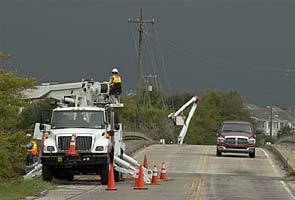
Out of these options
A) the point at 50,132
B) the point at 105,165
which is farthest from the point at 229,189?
the point at 50,132

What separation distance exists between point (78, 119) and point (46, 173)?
7.04 ft

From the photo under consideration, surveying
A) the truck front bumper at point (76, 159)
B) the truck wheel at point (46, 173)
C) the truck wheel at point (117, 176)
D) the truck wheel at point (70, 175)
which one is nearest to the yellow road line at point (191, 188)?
the truck wheel at point (117, 176)

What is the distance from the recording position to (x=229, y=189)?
2386 cm

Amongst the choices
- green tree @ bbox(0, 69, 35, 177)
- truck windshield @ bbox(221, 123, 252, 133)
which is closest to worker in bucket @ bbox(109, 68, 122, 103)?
green tree @ bbox(0, 69, 35, 177)

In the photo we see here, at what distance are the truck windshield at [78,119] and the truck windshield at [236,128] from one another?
61.3 feet

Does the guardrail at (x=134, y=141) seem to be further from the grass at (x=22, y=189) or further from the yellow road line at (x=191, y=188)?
the grass at (x=22, y=189)

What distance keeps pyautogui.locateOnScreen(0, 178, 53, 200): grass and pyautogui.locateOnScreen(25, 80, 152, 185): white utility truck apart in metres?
1.11

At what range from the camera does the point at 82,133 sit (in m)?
24.6

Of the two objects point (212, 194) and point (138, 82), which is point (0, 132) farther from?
point (138, 82)

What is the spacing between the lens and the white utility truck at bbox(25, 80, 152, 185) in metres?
24.4

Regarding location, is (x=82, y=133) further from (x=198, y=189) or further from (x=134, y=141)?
(x=134, y=141)

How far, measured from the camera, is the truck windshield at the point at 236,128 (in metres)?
43.1

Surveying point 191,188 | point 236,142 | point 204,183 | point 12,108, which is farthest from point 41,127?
point 236,142

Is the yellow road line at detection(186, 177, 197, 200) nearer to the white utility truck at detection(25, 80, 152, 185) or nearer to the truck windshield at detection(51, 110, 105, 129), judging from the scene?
the white utility truck at detection(25, 80, 152, 185)
